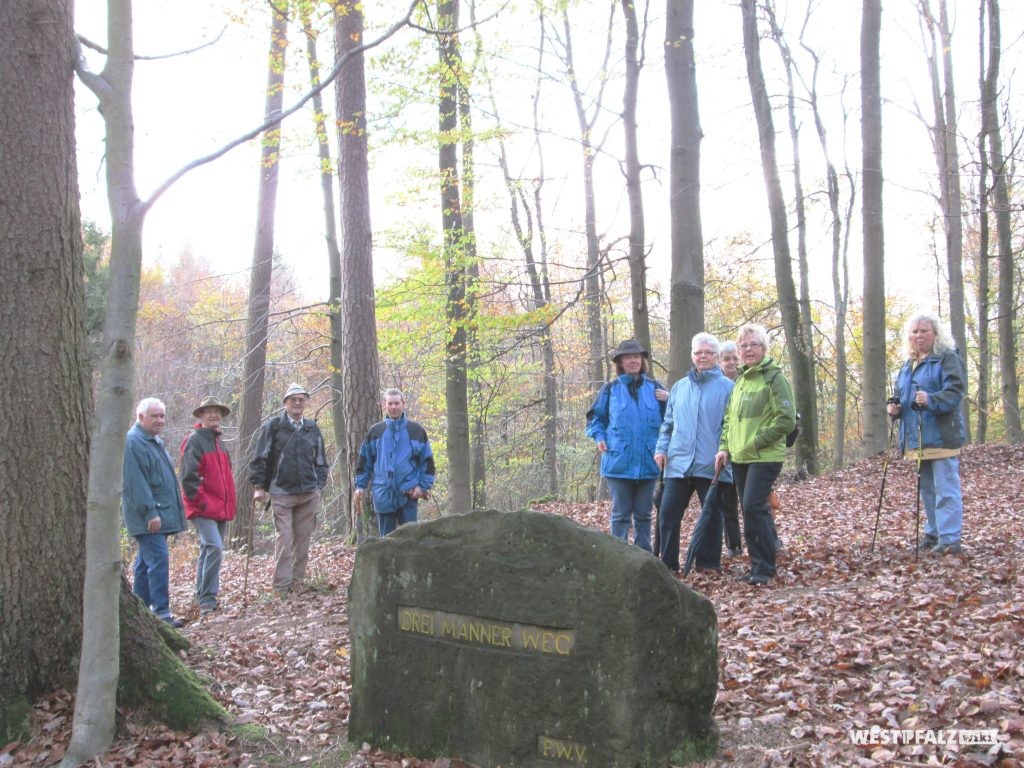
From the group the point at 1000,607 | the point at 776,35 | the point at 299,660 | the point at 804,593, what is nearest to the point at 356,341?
the point at 299,660

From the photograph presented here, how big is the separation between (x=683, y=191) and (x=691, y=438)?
5.00 metres

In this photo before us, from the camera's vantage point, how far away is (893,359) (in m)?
32.5

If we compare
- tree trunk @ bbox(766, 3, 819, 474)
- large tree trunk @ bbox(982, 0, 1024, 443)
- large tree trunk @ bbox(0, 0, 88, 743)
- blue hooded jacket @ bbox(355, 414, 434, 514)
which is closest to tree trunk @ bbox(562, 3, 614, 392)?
tree trunk @ bbox(766, 3, 819, 474)

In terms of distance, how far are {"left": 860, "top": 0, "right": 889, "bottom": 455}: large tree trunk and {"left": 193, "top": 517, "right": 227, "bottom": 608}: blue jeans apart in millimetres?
11325

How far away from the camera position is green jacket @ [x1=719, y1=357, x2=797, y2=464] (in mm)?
6215

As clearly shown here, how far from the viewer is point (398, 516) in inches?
323

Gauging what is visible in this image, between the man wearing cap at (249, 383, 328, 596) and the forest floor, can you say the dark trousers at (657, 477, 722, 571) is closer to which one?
the forest floor

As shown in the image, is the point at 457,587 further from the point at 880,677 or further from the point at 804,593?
the point at 804,593

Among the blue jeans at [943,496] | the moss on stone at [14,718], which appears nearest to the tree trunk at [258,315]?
the moss on stone at [14,718]

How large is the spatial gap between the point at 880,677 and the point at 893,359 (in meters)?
31.4

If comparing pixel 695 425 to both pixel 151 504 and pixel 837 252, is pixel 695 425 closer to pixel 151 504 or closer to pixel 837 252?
pixel 151 504

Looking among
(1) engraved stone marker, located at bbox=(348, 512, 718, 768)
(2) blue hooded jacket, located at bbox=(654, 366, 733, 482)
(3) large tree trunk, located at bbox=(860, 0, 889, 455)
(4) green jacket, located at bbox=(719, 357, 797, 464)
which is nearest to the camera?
(1) engraved stone marker, located at bbox=(348, 512, 718, 768)

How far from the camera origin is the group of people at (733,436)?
251 inches

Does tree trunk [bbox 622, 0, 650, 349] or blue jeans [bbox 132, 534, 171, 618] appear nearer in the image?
blue jeans [bbox 132, 534, 171, 618]
